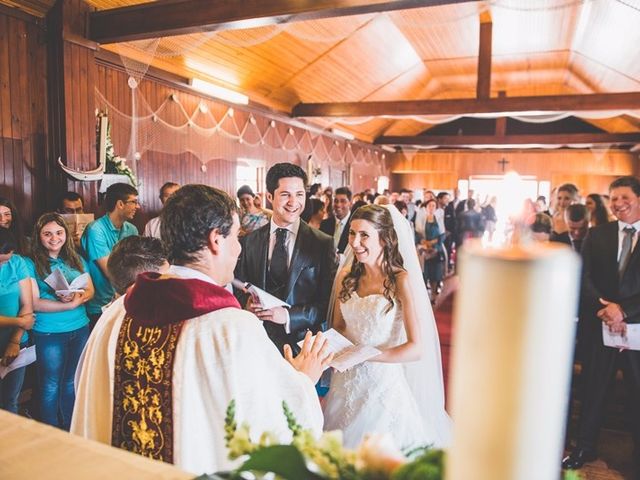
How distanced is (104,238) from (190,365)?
118 inches

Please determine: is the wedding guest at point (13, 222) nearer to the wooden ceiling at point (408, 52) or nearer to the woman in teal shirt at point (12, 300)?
the woman in teal shirt at point (12, 300)

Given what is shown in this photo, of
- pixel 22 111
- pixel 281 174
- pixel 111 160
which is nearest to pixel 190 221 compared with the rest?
pixel 281 174

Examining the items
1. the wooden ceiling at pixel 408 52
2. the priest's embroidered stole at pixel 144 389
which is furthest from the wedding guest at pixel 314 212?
the priest's embroidered stole at pixel 144 389

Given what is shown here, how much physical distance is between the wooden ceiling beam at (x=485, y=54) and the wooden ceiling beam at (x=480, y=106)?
26 centimetres

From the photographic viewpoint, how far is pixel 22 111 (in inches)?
177

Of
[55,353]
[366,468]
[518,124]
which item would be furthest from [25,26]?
[518,124]

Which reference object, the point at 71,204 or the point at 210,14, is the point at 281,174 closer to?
the point at 210,14

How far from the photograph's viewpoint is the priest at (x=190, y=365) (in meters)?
1.23

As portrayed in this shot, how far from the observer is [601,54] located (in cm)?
915

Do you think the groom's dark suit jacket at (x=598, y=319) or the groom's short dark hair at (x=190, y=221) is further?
the groom's dark suit jacket at (x=598, y=319)

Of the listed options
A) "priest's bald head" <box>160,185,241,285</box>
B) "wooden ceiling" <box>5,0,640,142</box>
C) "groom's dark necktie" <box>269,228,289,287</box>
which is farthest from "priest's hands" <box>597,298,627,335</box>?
"wooden ceiling" <box>5,0,640,142</box>

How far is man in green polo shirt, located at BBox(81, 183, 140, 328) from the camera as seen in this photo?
3.81m

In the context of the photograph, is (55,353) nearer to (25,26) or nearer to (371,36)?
(25,26)

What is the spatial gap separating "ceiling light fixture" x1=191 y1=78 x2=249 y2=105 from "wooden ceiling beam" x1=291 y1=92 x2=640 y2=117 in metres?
2.58
